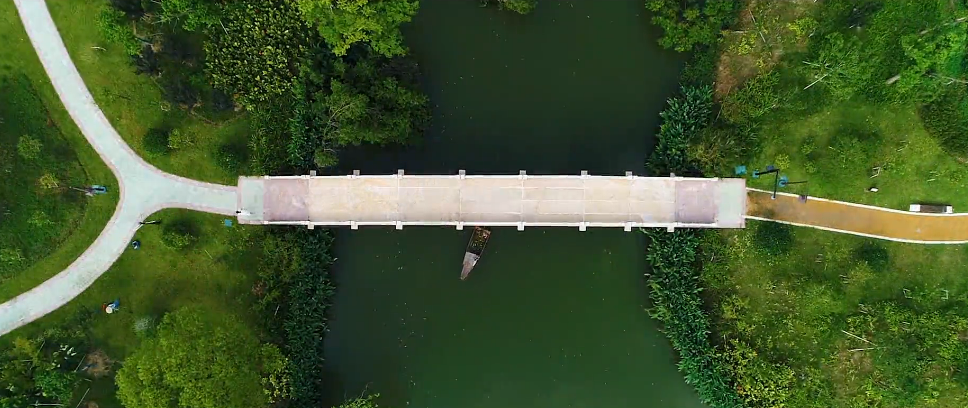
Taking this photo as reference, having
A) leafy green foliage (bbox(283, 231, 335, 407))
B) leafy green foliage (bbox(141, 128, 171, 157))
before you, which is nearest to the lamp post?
leafy green foliage (bbox(283, 231, 335, 407))

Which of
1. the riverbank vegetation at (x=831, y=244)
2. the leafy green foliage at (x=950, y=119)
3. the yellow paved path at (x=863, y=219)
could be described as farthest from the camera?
the yellow paved path at (x=863, y=219)

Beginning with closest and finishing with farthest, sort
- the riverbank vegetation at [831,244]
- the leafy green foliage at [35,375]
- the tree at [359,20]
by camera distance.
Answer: the tree at [359,20], the leafy green foliage at [35,375], the riverbank vegetation at [831,244]

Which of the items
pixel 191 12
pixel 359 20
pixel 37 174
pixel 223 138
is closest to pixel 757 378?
pixel 359 20

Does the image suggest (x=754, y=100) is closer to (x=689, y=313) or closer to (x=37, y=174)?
(x=689, y=313)

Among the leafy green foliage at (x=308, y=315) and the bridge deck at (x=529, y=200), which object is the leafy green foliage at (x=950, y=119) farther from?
the leafy green foliage at (x=308, y=315)

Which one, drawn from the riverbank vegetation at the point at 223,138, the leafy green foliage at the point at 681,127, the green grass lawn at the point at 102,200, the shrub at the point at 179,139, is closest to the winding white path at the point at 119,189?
the green grass lawn at the point at 102,200

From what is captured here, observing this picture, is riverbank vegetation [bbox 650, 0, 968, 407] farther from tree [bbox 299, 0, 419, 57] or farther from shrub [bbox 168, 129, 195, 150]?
shrub [bbox 168, 129, 195, 150]

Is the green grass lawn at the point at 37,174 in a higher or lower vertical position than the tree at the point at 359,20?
lower
